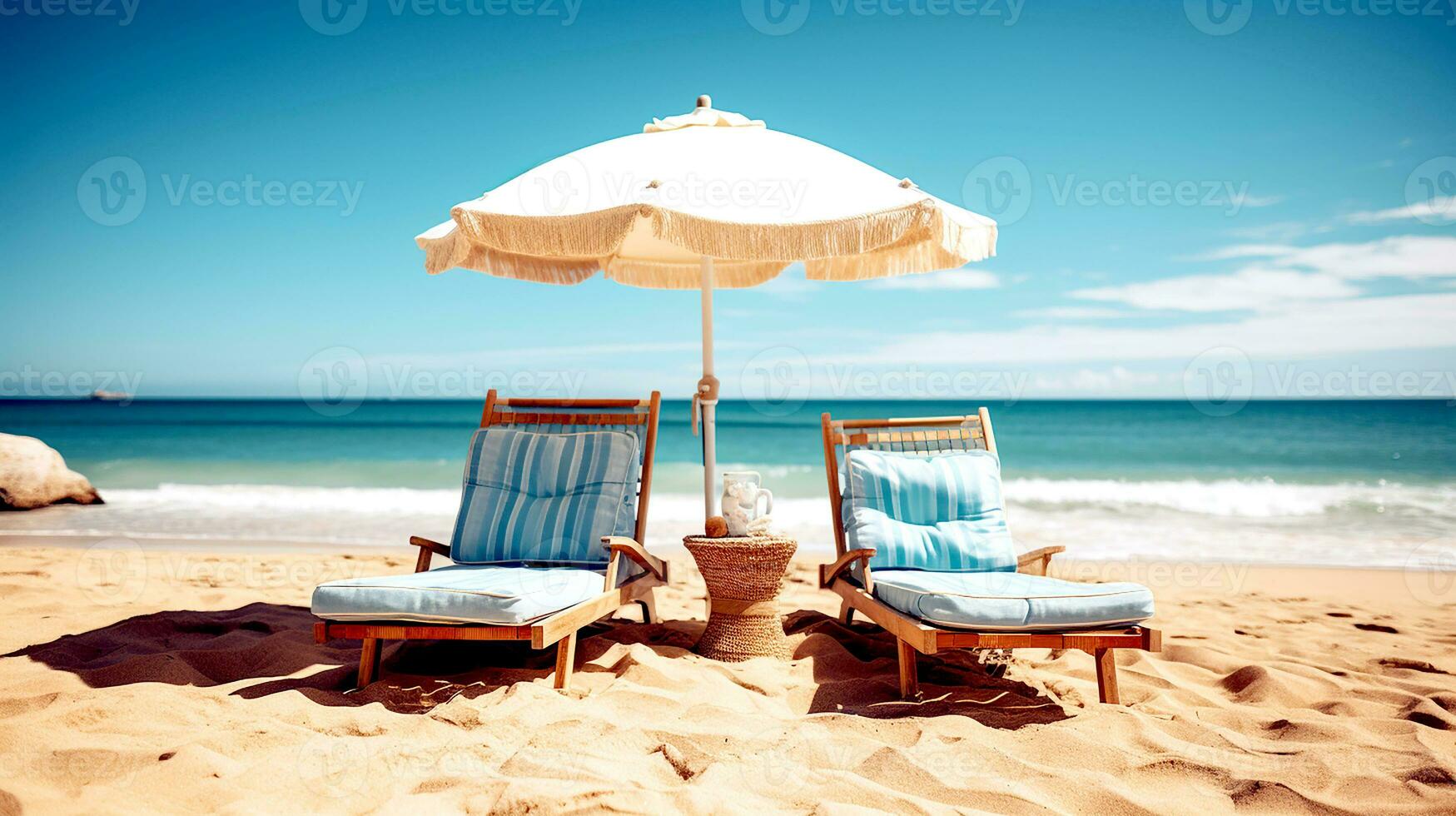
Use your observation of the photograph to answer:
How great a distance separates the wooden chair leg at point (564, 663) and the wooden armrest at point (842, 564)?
1.13m

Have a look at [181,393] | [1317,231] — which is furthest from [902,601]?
[181,393]

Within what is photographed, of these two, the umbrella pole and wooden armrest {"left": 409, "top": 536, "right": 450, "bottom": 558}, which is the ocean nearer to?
wooden armrest {"left": 409, "top": 536, "right": 450, "bottom": 558}

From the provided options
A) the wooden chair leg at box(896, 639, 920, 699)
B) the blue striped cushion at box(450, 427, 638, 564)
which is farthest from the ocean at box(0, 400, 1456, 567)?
the wooden chair leg at box(896, 639, 920, 699)

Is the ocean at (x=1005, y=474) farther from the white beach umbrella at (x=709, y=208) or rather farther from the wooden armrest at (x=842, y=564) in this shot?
the white beach umbrella at (x=709, y=208)

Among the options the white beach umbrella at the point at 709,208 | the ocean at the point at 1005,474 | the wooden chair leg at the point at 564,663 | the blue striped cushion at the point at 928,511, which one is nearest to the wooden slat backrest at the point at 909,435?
the blue striped cushion at the point at 928,511

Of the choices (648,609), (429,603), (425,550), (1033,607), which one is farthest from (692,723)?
(425,550)

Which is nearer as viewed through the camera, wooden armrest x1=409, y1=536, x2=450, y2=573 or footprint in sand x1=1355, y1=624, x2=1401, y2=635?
wooden armrest x1=409, y1=536, x2=450, y2=573

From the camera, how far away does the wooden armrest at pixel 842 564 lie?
3.34m

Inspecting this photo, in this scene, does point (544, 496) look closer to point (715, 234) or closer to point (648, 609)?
point (648, 609)

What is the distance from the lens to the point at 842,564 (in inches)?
137

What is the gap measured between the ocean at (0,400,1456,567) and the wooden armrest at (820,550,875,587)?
3879 millimetres

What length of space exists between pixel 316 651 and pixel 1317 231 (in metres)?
20.3

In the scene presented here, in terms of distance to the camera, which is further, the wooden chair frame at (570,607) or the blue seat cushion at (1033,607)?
the wooden chair frame at (570,607)

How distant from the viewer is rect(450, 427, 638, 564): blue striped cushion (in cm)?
368
